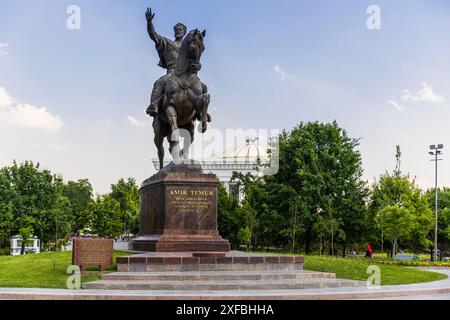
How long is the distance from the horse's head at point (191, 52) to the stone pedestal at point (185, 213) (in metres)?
3.01

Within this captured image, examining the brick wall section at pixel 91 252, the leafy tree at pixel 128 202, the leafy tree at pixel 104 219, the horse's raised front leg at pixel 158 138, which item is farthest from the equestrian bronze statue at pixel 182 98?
the leafy tree at pixel 128 202

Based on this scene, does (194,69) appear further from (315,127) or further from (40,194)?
(40,194)

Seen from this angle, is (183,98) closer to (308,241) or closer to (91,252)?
(91,252)

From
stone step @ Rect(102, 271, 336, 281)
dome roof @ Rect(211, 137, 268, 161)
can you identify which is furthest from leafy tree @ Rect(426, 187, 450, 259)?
stone step @ Rect(102, 271, 336, 281)

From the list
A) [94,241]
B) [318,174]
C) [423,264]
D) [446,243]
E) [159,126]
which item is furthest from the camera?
[446,243]

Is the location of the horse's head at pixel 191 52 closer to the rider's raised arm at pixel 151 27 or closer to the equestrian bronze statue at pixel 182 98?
the equestrian bronze statue at pixel 182 98

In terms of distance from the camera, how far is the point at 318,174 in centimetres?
4103

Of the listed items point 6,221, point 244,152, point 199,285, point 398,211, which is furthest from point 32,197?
point 244,152

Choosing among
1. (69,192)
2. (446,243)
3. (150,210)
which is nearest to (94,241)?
(150,210)

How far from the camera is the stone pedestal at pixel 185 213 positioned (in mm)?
16000

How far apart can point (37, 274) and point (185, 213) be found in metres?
4.27

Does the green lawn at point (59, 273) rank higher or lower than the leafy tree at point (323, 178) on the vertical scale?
lower

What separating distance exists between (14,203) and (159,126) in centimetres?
2728
